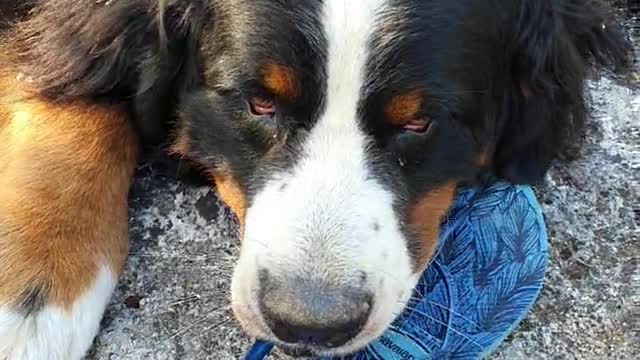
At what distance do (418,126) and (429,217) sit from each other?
299 millimetres

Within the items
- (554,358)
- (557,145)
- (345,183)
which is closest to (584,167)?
(557,145)

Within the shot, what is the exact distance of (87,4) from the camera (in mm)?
3754

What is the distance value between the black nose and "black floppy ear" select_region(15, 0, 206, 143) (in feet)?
2.35

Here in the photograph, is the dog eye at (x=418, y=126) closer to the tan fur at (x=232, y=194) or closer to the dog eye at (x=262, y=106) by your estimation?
the dog eye at (x=262, y=106)

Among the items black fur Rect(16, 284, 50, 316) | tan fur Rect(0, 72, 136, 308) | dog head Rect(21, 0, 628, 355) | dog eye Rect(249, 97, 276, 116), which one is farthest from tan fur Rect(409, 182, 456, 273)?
black fur Rect(16, 284, 50, 316)

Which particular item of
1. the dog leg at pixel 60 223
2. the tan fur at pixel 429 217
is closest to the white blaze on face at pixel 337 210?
the tan fur at pixel 429 217

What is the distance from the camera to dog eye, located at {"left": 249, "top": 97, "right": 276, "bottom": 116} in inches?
133

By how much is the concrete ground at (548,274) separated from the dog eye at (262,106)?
69cm

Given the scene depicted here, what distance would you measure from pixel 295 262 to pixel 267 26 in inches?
23.1

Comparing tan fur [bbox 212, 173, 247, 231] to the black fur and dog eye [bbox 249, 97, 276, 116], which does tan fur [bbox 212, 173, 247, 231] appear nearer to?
dog eye [bbox 249, 97, 276, 116]

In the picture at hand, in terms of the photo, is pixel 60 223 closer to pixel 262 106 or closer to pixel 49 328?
pixel 49 328

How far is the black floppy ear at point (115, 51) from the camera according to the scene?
3615 mm

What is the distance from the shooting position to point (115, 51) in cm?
371

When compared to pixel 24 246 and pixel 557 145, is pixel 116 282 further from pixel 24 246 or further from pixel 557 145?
pixel 557 145
